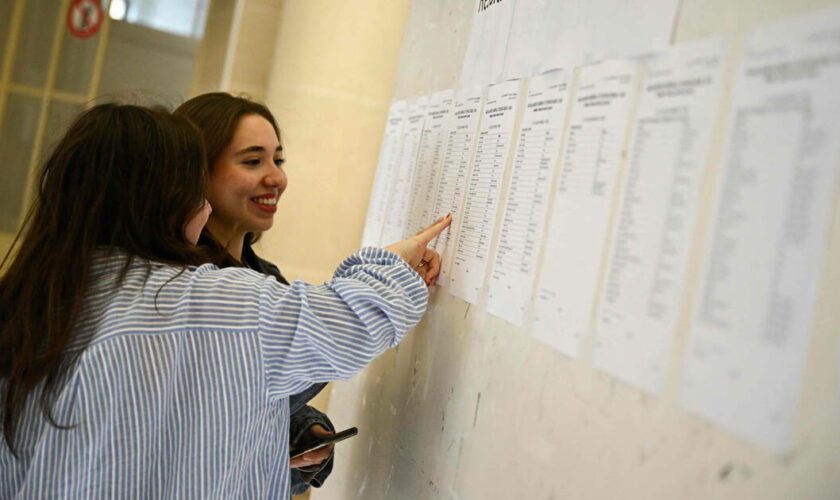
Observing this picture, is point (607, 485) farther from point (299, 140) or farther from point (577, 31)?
point (299, 140)

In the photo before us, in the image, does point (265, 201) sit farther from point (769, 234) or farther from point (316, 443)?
point (769, 234)

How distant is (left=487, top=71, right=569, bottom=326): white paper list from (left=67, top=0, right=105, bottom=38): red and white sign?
3.26 metres

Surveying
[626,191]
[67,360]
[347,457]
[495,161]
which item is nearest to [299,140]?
[347,457]

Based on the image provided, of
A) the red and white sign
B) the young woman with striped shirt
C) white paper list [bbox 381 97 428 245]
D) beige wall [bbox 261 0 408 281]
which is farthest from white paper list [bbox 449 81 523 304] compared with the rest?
the red and white sign

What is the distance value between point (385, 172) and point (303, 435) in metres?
0.64

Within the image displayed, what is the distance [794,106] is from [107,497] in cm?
101

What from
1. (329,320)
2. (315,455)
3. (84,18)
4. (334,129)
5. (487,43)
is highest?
(84,18)

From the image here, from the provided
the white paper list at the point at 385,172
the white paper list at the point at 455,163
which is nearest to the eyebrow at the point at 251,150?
the white paper list at the point at 385,172

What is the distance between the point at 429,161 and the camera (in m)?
1.62

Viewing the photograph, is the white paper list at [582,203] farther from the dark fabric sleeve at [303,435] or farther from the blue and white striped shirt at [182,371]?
the dark fabric sleeve at [303,435]

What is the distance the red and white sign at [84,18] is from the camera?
151 inches

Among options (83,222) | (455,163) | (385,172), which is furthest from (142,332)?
(385,172)

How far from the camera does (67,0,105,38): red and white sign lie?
12.6ft

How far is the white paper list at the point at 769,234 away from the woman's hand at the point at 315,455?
94cm
